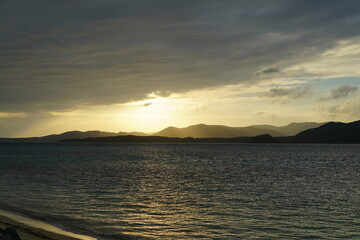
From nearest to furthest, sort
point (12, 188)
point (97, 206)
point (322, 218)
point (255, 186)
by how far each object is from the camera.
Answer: point (322, 218) < point (97, 206) < point (12, 188) < point (255, 186)

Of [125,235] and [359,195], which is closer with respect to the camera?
[125,235]

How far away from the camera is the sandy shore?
1960 cm

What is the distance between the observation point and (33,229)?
21688 millimetres

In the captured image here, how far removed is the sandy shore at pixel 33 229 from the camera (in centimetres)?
1960

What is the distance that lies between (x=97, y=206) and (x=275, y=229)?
16.4 meters

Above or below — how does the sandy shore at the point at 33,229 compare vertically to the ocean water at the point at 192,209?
above

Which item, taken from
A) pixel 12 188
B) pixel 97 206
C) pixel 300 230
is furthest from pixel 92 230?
pixel 12 188

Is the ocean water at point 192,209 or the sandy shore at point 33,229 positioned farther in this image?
the ocean water at point 192,209

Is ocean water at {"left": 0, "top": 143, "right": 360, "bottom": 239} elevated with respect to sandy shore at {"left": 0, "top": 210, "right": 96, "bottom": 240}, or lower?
lower

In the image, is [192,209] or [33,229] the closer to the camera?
[33,229]

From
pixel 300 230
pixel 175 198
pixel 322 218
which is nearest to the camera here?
pixel 300 230

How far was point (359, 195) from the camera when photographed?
4028cm

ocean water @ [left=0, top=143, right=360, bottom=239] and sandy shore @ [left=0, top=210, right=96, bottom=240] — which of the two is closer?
sandy shore @ [left=0, top=210, right=96, bottom=240]

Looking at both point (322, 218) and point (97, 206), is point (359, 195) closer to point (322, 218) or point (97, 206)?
point (322, 218)
